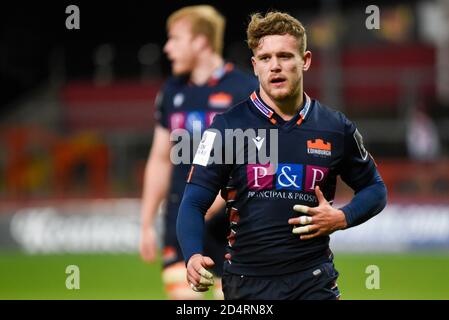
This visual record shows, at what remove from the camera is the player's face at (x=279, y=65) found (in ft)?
15.3

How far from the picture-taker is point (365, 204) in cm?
488

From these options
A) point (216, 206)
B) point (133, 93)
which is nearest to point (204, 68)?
point (216, 206)

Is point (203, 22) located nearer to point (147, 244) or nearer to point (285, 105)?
point (147, 244)

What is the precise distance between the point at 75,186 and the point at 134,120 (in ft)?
10.8

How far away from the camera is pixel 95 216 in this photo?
51.4ft

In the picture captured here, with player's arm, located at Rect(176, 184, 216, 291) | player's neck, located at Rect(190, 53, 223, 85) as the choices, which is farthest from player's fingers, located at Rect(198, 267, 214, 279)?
player's neck, located at Rect(190, 53, 223, 85)

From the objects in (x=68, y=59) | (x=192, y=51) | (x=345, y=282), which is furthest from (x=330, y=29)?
(x=192, y=51)

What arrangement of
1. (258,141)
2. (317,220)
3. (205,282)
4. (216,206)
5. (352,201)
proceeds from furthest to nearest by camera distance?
(216,206) → (352,201) → (258,141) → (317,220) → (205,282)

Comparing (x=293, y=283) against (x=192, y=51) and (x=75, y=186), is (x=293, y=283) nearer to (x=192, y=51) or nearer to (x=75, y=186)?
(x=192, y=51)

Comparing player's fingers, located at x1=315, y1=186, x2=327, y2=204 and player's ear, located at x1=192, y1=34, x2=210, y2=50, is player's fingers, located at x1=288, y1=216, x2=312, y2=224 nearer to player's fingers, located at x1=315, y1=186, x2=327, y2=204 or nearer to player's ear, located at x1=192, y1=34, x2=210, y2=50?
player's fingers, located at x1=315, y1=186, x2=327, y2=204

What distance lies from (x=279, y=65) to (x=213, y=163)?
1.86ft

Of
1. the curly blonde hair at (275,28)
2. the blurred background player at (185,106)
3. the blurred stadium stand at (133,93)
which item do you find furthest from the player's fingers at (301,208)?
the blurred stadium stand at (133,93)

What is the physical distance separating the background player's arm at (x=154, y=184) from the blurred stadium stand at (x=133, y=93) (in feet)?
27.3

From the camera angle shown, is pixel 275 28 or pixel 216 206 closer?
pixel 275 28
